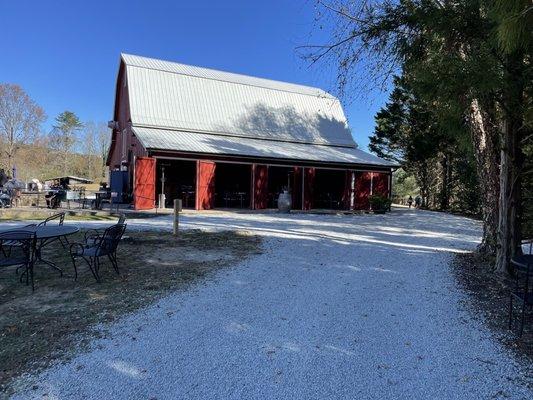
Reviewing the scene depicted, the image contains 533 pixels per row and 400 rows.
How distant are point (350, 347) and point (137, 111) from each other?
1792 centimetres

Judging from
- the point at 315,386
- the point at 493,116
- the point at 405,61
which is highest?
the point at 405,61

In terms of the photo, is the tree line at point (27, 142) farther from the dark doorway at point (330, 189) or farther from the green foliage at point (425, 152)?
the green foliage at point (425, 152)

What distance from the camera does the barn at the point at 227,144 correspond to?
17.7 m

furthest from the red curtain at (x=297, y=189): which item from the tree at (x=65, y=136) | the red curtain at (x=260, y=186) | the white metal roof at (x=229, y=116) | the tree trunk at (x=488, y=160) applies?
the tree at (x=65, y=136)

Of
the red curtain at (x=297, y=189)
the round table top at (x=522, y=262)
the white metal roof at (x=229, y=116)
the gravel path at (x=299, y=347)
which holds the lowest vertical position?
the gravel path at (x=299, y=347)

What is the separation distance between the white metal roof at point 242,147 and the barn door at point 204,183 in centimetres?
75

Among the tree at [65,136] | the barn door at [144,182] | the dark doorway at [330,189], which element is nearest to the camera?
the barn door at [144,182]

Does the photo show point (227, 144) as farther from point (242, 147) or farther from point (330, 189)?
point (330, 189)

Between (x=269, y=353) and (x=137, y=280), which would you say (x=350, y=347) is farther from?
(x=137, y=280)

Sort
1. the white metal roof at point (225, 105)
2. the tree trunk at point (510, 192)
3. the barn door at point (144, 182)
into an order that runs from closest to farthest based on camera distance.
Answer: the tree trunk at point (510, 192), the barn door at point (144, 182), the white metal roof at point (225, 105)

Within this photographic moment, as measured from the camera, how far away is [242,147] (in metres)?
19.0

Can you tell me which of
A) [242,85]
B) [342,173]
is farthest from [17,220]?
[342,173]

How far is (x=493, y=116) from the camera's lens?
22.7 feet

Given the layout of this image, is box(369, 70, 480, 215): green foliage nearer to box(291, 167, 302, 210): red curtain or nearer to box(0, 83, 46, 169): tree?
box(291, 167, 302, 210): red curtain
